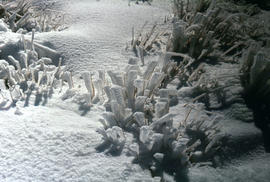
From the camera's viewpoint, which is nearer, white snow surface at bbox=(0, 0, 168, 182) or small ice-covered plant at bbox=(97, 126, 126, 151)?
white snow surface at bbox=(0, 0, 168, 182)

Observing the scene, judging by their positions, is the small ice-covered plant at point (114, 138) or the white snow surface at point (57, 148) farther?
the small ice-covered plant at point (114, 138)

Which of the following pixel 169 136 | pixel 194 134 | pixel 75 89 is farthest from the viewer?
pixel 75 89

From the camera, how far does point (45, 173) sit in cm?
107

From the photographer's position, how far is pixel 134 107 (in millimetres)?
1462

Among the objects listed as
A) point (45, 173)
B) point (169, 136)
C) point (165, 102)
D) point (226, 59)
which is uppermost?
point (226, 59)

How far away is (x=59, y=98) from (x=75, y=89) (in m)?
0.13

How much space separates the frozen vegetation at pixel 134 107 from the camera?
1.16 metres

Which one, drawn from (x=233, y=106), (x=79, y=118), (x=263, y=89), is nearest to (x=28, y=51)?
(x=79, y=118)

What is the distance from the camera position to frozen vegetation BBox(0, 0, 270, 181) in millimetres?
1159

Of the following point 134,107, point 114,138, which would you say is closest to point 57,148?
point 114,138

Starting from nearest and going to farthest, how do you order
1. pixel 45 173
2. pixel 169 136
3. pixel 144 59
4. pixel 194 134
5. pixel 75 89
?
pixel 45 173
pixel 169 136
pixel 194 134
pixel 75 89
pixel 144 59

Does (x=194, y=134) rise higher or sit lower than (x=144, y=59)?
lower

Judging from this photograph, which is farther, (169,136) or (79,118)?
(79,118)

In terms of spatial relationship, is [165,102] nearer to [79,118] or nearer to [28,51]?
[79,118]
